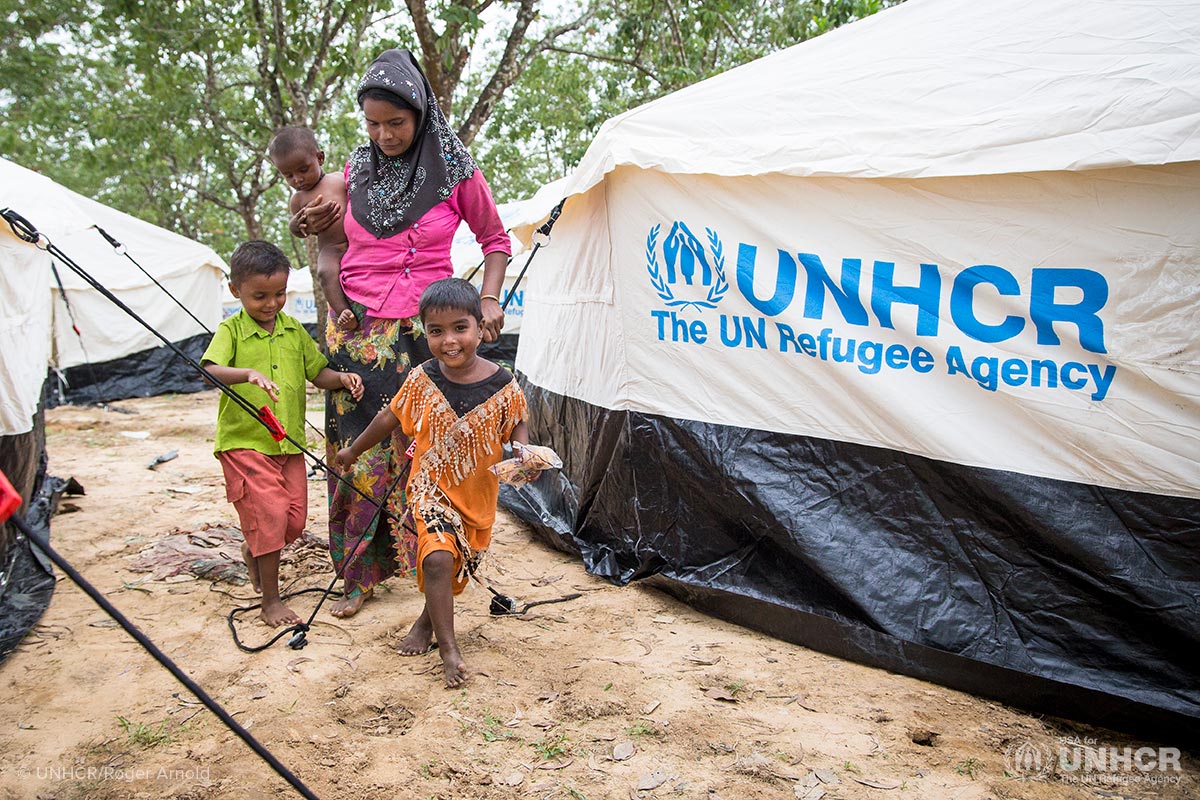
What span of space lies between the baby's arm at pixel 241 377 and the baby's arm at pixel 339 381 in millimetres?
210

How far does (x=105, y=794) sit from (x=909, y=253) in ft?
8.35

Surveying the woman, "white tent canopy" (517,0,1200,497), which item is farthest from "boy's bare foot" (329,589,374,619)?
"white tent canopy" (517,0,1200,497)

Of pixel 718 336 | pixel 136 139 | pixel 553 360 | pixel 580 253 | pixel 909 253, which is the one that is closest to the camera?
pixel 909 253

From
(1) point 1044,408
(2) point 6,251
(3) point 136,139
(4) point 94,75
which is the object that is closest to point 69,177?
(4) point 94,75

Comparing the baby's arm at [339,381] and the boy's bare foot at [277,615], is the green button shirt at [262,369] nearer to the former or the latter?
the baby's arm at [339,381]

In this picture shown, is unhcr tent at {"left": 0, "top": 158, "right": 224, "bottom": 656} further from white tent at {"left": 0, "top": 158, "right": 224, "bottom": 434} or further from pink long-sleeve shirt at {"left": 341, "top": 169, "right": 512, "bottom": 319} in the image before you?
pink long-sleeve shirt at {"left": 341, "top": 169, "right": 512, "bottom": 319}

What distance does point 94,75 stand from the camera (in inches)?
533

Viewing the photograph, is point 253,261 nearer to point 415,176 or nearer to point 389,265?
point 389,265

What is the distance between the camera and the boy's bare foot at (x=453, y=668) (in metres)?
2.44

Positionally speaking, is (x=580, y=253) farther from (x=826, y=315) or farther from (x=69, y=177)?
(x=69, y=177)

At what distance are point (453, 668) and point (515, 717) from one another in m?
0.28

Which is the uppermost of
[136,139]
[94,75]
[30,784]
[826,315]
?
[94,75]

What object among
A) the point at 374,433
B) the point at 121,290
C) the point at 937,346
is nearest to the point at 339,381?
the point at 374,433

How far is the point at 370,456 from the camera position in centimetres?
306
